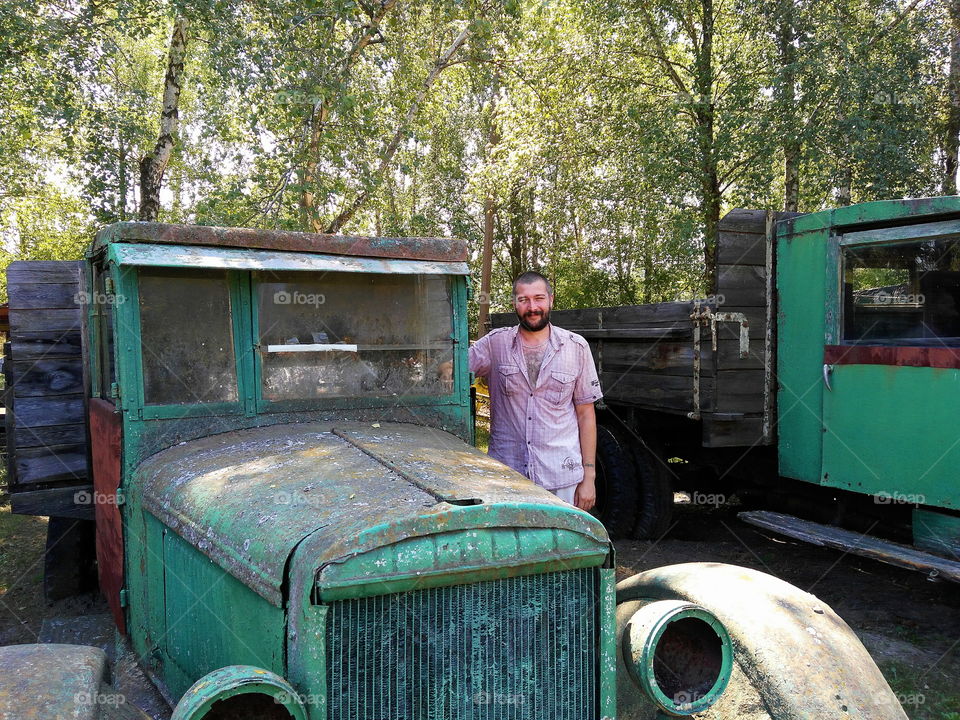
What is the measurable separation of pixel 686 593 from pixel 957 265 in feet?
10.3

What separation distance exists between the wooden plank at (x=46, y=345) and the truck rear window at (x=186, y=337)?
63.6 inches

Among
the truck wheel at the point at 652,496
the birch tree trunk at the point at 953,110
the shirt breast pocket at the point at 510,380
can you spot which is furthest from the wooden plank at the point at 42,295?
the birch tree trunk at the point at 953,110

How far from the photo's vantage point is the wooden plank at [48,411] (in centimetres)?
404

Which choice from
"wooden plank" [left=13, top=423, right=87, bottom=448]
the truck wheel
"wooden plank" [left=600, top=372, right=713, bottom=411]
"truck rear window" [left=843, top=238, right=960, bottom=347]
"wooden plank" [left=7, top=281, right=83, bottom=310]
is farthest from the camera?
the truck wheel

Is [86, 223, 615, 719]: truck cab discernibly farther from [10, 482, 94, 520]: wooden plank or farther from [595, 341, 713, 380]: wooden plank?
[595, 341, 713, 380]: wooden plank

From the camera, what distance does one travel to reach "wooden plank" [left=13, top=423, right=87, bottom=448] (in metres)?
3.99

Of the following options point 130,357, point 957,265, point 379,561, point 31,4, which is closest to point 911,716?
point 957,265

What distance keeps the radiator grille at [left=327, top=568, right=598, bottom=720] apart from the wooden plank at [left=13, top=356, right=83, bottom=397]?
3.10m

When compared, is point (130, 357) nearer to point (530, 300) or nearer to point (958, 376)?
point (530, 300)

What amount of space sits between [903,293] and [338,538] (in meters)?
4.20

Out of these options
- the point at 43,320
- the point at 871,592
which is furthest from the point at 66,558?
the point at 871,592

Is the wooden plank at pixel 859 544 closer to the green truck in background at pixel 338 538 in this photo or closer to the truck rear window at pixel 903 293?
the truck rear window at pixel 903 293

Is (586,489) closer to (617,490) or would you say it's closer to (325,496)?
(325,496)

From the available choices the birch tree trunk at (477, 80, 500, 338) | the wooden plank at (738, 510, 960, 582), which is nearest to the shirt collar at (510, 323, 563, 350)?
the wooden plank at (738, 510, 960, 582)
